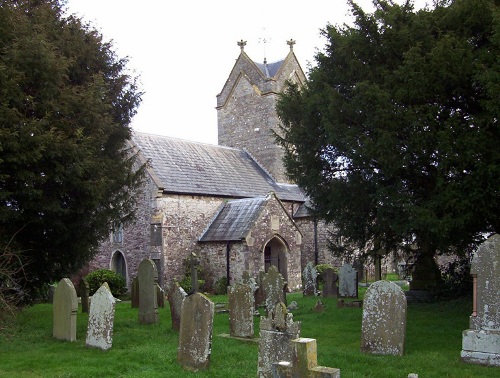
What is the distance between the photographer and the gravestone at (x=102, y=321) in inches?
360

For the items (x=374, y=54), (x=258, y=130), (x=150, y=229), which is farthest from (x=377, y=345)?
(x=258, y=130)

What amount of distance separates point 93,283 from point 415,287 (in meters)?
12.4

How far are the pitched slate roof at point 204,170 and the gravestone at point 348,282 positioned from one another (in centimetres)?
829

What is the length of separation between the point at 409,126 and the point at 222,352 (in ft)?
18.0

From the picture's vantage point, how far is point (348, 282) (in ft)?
57.0

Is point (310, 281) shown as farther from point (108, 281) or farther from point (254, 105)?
point (254, 105)

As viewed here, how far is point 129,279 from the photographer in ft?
75.6

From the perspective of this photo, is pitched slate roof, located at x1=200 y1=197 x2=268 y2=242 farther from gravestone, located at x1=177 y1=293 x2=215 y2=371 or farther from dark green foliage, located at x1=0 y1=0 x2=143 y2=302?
gravestone, located at x1=177 y1=293 x2=215 y2=371

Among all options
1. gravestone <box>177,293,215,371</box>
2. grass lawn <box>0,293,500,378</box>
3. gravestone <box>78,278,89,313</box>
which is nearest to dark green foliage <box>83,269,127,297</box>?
gravestone <box>78,278,89,313</box>

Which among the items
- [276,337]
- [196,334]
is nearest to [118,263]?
[196,334]

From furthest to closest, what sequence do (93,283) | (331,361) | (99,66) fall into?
(93,283) → (99,66) → (331,361)

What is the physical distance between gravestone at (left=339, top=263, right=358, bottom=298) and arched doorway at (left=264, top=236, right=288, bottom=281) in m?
5.74

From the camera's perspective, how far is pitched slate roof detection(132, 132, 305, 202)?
23.0m

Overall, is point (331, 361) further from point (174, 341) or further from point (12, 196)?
point (12, 196)
